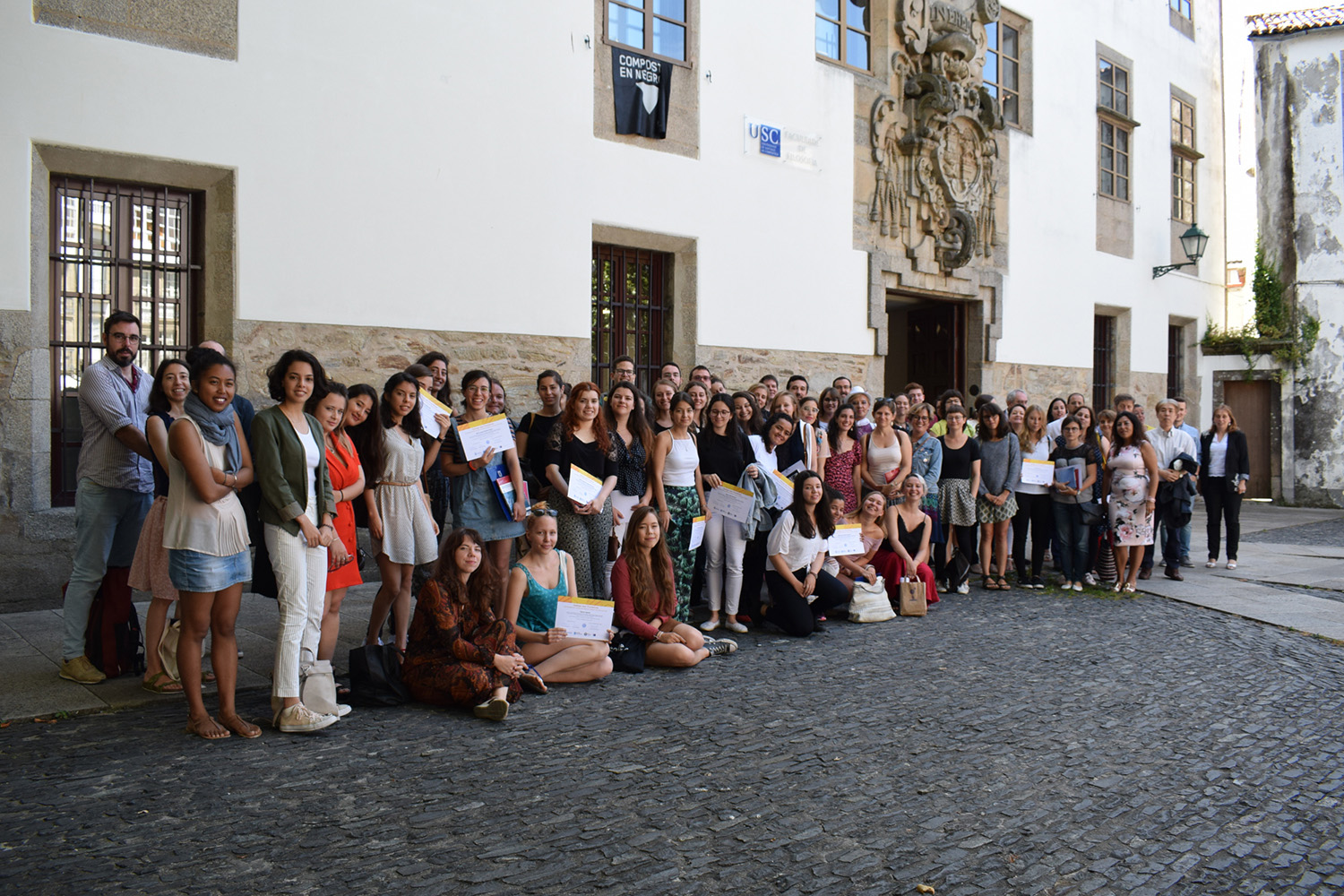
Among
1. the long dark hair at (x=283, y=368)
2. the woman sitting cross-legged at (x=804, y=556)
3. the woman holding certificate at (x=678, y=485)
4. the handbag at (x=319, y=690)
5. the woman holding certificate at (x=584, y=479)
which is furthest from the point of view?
the woman sitting cross-legged at (x=804, y=556)

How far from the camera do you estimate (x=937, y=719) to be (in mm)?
5062

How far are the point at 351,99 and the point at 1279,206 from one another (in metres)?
17.6

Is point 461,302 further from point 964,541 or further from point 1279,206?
point 1279,206

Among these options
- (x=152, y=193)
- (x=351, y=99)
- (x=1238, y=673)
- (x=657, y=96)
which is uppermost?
(x=657, y=96)

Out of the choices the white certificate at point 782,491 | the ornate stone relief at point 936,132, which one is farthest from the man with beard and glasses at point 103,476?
the ornate stone relief at point 936,132

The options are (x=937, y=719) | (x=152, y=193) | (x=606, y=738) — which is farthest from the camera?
(x=152, y=193)

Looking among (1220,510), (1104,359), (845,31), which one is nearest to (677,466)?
(1220,510)

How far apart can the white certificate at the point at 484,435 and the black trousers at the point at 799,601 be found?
84.7 inches

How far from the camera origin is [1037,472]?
9.16 metres

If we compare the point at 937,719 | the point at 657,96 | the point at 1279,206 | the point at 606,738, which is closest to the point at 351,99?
the point at 657,96

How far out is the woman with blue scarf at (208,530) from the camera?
4.45 meters

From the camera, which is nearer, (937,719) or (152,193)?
(937,719)

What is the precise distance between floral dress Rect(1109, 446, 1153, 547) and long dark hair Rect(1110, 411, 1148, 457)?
49 mm

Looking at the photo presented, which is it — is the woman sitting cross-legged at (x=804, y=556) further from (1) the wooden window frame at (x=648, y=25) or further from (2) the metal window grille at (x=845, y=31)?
(2) the metal window grille at (x=845, y=31)
